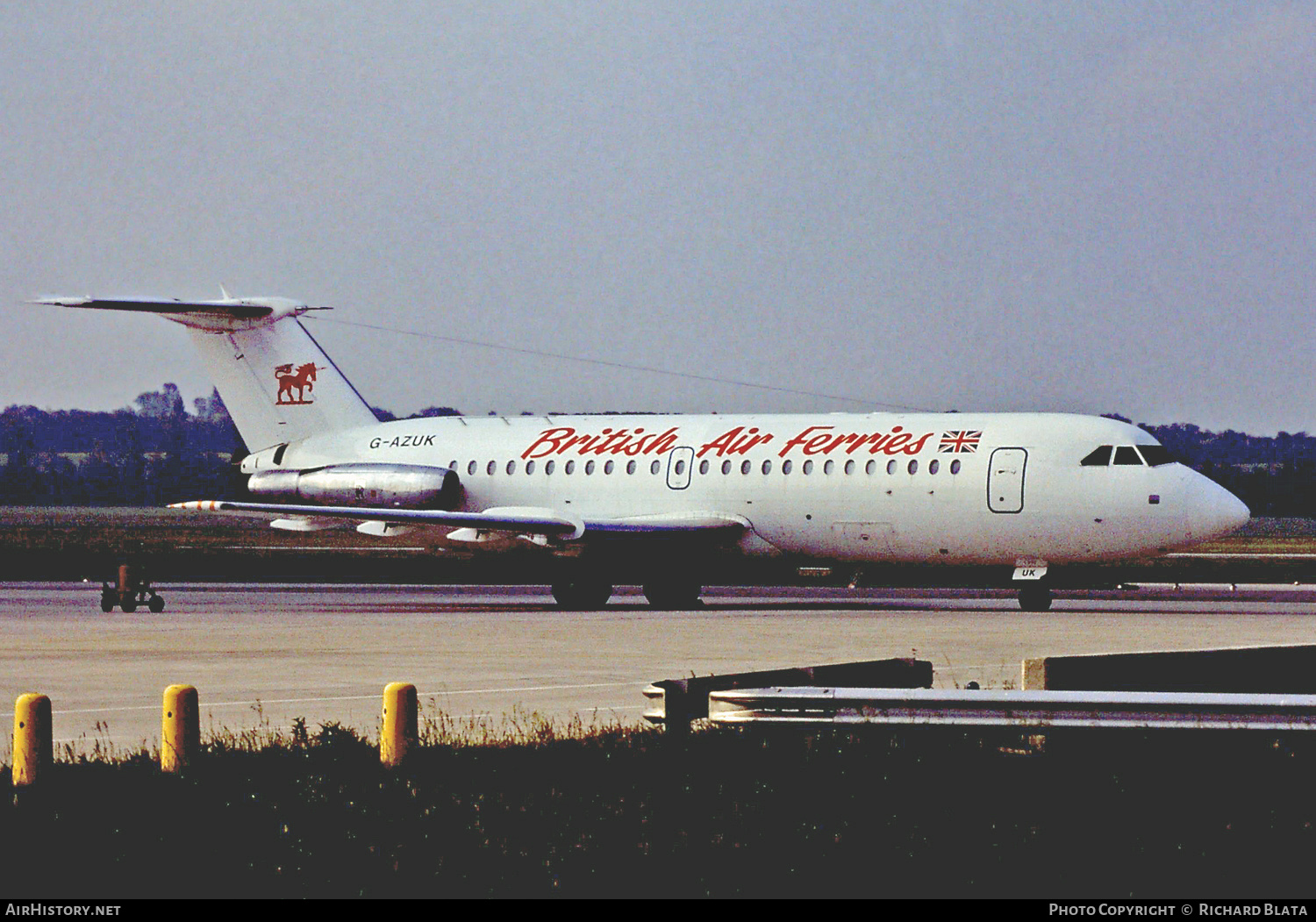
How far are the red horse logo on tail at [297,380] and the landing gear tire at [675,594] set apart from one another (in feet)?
33.6

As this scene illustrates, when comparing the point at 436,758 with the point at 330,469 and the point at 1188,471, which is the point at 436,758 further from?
the point at 330,469

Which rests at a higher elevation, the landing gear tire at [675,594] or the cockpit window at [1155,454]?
the cockpit window at [1155,454]

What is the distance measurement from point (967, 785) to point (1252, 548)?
79405 mm

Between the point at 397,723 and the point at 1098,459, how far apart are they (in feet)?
78.0

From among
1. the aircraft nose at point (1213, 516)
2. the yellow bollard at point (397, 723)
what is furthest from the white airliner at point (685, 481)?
the yellow bollard at point (397, 723)

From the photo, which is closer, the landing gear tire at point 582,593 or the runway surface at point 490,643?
the runway surface at point 490,643

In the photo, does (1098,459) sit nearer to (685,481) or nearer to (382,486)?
(685,481)

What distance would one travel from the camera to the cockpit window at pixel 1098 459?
3350 centimetres

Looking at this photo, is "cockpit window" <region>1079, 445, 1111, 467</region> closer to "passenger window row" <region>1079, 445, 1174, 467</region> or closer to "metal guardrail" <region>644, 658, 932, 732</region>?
"passenger window row" <region>1079, 445, 1174, 467</region>

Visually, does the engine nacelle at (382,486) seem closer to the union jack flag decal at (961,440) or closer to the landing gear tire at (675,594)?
the landing gear tire at (675,594)

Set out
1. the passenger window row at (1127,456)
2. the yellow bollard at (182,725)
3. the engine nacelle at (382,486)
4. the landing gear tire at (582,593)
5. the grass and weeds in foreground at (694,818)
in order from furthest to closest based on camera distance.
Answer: the engine nacelle at (382,486), the landing gear tire at (582,593), the passenger window row at (1127,456), the yellow bollard at (182,725), the grass and weeds in foreground at (694,818)

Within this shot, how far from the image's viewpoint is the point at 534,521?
3622cm

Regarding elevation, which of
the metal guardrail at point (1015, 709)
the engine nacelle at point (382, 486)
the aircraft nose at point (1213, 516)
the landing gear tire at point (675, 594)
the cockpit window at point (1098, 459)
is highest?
the engine nacelle at point (382, 486)

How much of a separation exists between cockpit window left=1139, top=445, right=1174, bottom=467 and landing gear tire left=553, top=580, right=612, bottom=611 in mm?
10385
